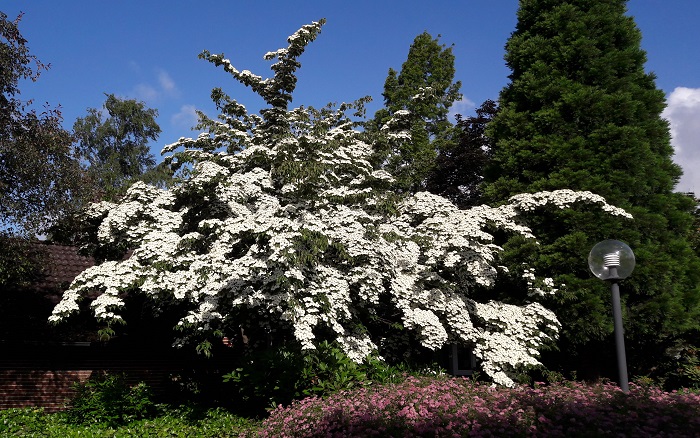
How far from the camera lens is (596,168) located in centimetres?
1307

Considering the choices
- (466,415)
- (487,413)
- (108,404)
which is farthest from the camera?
(108,404)

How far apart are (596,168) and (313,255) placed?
7.59 metres

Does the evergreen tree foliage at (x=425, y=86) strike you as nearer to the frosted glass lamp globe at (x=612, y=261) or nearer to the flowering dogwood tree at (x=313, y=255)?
the flowering dogwood tree at (x=313, y=255)

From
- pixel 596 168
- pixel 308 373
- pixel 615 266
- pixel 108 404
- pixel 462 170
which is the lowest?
pixel 108 404

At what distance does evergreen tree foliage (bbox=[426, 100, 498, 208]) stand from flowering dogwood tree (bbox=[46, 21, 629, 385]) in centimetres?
741

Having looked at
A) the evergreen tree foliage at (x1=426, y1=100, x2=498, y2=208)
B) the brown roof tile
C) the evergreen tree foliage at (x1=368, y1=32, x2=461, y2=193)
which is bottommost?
the brown roof tile

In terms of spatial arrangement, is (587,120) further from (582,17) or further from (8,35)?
(8,35)

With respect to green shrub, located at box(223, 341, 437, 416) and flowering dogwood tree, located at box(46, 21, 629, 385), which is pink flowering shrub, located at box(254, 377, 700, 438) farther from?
flowering dogwood tree, located at box(46, 21, 629, 385)

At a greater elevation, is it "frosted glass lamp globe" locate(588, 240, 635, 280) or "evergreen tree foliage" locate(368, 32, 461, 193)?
"evergreen tree foliage" locate(368, 32, 461, 193)

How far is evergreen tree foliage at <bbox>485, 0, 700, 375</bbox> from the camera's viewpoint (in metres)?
12.4

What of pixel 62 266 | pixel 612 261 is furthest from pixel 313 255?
pixel 62 266

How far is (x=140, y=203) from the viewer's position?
11500 millimetres

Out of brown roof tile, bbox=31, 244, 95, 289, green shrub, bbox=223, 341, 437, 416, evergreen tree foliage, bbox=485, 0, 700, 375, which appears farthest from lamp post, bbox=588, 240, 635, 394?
brown roof tile, bbox=31, 244, 95, 289

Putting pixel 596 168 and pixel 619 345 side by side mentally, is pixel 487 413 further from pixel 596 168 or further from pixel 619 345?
pixel 596 168
